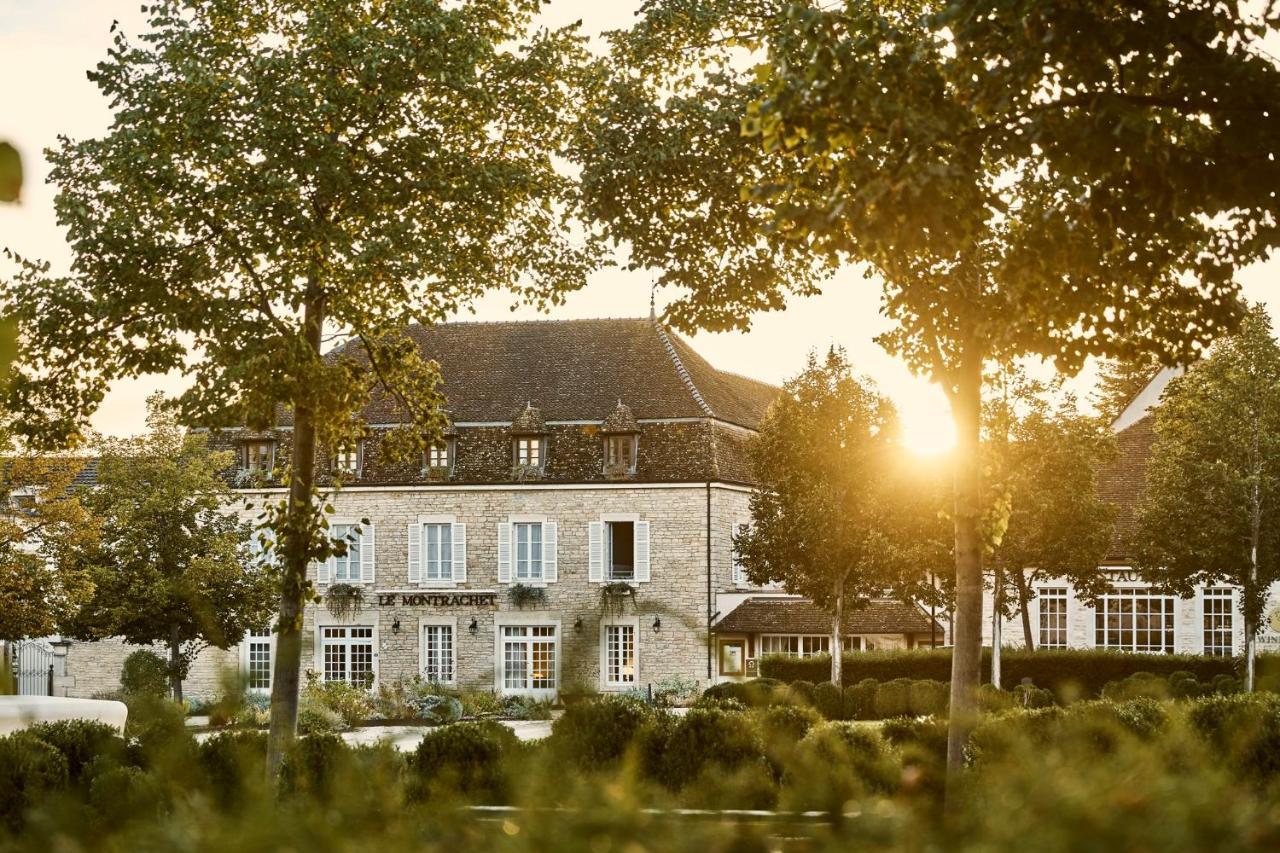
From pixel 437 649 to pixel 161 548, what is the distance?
31.7ft

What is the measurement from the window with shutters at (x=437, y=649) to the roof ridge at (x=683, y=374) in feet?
31.2

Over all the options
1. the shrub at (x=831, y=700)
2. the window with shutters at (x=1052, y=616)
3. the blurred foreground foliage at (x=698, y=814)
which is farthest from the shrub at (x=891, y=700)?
the blurred foreground foliage at (x=698, y=814)

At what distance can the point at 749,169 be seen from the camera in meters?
15.0

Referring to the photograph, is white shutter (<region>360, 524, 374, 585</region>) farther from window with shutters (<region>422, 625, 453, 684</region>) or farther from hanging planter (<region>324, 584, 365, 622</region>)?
window with shutters (<region>422, 625, 453, 684</region>)

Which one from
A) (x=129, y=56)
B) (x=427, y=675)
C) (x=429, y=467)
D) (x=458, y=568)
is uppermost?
(x=129, y=56)

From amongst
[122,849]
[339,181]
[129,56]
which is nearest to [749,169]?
[339,181]

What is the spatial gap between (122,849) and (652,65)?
1343cm

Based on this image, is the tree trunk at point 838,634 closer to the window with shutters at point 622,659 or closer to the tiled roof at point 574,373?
the window with shutters at point 622,659

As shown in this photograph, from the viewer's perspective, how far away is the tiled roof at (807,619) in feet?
138

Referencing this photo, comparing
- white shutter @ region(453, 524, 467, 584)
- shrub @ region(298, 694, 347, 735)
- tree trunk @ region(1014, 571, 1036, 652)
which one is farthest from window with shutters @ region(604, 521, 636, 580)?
shrub @ region(298, 694, 347, 735)

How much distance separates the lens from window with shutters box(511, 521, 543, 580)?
45.8m

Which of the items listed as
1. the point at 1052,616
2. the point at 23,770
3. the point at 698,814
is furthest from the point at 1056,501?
the point at 698,814

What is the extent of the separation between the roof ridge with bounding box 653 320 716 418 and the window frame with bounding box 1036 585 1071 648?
33.8 ft

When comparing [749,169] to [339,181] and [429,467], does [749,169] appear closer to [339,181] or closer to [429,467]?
[339,181]
